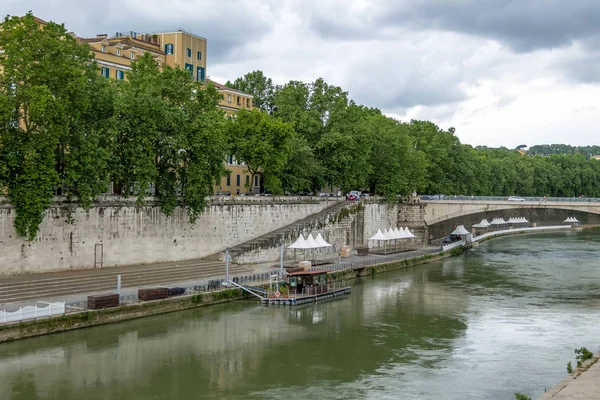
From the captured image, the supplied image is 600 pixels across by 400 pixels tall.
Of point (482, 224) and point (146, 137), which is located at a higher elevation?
point (146, 137)

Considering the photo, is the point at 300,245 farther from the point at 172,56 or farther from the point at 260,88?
the point at 260,88

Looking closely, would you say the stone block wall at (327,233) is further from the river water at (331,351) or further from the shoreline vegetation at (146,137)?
the river water at (331,351)

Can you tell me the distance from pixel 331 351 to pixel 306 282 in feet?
41.8

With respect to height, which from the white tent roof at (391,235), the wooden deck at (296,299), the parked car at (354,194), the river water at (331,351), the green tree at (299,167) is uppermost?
the green tree at (299,167)

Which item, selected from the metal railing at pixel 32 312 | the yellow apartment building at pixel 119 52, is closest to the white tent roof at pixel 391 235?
the yellow apartment building at pixel 119 52

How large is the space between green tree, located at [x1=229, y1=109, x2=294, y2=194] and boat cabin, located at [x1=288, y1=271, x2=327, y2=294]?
15703 millimetres

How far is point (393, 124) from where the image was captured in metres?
85.7


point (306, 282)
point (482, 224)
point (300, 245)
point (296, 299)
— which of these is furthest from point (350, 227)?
point (482, 224)

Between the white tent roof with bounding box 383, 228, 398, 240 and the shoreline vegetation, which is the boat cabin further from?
the white tent roof with bounding box 383, 228, 398, 240

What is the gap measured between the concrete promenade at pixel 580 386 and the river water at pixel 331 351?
63.5 inches

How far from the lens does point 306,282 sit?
43938mm

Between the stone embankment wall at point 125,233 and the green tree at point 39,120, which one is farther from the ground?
the green tree at point 39,120

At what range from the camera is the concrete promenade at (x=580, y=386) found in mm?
21503

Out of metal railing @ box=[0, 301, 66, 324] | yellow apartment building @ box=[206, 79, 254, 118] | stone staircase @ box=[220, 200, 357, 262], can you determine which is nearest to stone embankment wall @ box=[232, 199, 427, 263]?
stone staircase @ box=[220, 200, 357, 262]
